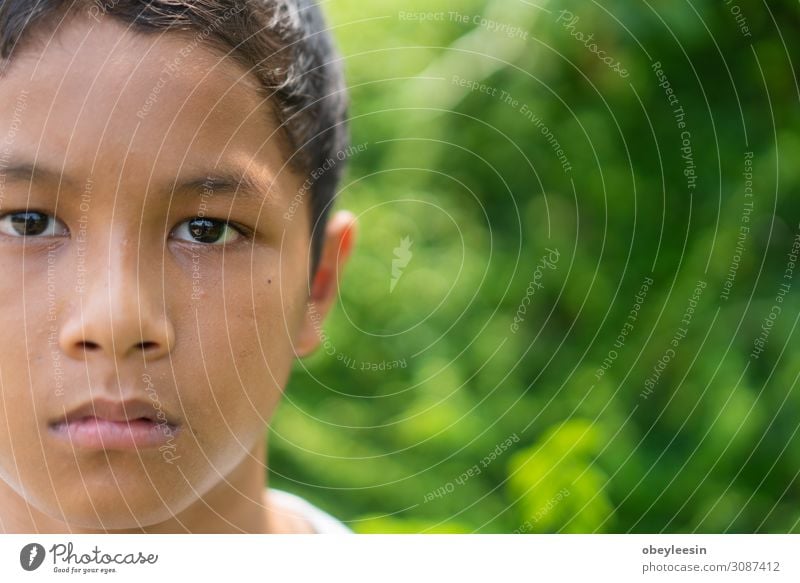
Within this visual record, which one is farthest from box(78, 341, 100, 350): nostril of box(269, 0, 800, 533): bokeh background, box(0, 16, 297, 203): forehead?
box(269, 0, 800, 533): bokeh background

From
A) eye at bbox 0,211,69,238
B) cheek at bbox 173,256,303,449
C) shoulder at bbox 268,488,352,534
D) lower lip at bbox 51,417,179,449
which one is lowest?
shoulder at bbox 268,488,352,534

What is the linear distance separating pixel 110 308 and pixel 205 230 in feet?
0.25

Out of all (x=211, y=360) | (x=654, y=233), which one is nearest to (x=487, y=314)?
(x=654, y=233)

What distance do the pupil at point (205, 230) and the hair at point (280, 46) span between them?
7 cm

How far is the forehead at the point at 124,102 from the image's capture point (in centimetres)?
55

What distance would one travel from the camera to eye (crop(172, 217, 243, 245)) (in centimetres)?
59

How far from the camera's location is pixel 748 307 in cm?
80

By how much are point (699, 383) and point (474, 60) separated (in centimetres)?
34

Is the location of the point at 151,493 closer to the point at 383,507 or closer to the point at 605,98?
the point at 383,507

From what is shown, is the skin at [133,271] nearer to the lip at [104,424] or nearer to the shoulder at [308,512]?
the lip at [104,424]

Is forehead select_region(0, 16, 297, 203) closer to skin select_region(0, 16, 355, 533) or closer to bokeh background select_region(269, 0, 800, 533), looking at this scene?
skin select_region(0, 16, 355, 533)

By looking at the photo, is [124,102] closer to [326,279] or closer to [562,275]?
[326,279]

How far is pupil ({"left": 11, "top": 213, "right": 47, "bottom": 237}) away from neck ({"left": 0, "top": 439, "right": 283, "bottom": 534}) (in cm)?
18

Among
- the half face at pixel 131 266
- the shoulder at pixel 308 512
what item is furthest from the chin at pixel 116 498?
the shoulder at pixel 308 512
